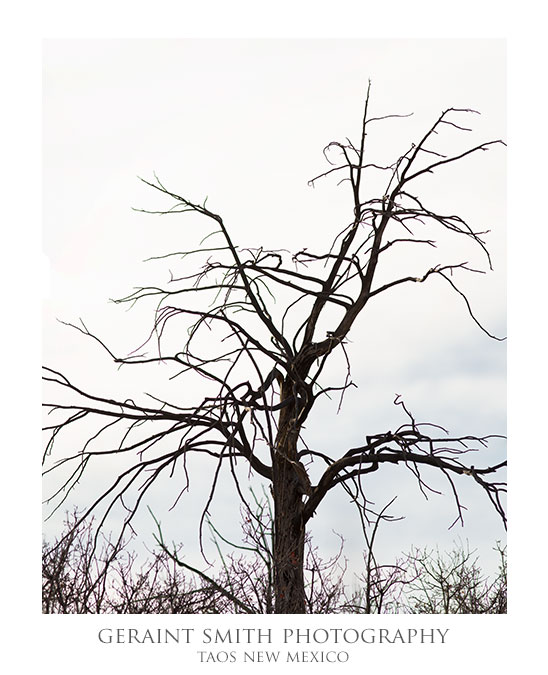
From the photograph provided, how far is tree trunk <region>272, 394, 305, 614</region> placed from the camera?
93.4 inches

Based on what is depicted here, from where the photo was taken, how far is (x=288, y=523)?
2.43 meters

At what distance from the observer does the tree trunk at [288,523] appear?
2.37m
